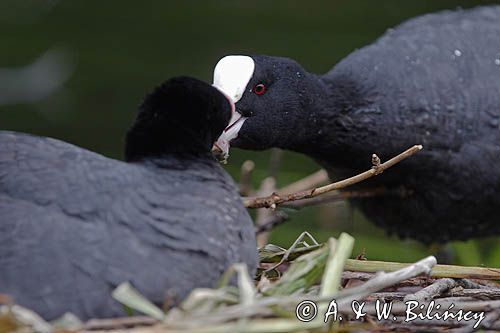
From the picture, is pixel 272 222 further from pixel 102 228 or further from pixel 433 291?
pixel 102 228

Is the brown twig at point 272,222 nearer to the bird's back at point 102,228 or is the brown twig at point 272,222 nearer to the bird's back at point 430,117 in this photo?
the bird's back at point 430,117

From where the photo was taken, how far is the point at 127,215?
2.98 m

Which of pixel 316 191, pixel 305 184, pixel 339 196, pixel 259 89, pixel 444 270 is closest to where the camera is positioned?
pixel 444 270

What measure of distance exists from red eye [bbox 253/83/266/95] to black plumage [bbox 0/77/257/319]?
898 mm

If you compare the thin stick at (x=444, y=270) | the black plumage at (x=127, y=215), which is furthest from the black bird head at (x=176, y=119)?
the thin stick at (x=444, y=270)

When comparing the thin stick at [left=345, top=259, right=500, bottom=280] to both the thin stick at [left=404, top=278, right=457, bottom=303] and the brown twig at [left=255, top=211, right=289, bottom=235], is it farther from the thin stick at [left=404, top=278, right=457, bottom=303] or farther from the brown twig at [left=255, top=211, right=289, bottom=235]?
the brown twig at [left=255, top=211, right=289, bottom=235]

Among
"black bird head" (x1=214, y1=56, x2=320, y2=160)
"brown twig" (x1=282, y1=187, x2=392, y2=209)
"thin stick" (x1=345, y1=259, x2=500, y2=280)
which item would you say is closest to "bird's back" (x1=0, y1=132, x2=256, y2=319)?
"thin stick" (x1=345, y1=259, x2=500, y2=280)

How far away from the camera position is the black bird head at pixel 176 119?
10.6ft

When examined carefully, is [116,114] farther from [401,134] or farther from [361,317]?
[361,317]

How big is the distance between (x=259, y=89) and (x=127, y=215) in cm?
133

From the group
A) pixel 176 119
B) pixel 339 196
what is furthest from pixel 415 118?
pixel 176 119

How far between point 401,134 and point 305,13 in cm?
383

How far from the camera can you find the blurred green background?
7688mm

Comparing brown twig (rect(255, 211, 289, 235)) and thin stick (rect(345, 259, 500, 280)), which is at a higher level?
thin stick (rect(345, 259, 500, 280))
